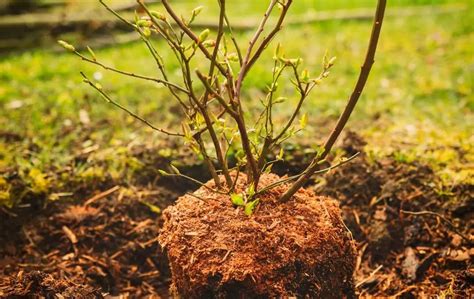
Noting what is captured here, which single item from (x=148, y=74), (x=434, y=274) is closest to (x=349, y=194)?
(x=434, y=274)

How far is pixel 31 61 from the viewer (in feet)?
19.1

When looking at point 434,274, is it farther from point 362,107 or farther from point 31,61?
point 31,61

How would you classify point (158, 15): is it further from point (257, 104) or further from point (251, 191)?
point (257, 104)

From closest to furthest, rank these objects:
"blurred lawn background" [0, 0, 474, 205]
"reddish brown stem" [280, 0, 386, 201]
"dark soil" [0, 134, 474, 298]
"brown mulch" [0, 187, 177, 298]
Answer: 1. "reddish brown stem" [280, 0, 386, 201]
2. "dark soil" [0, 134, 474, 298]
3. "brown mulch" [0, 187, 177, 298]
4. "blurred lawn background" [0, 0, 474, 205]

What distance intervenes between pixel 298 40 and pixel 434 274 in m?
4.41

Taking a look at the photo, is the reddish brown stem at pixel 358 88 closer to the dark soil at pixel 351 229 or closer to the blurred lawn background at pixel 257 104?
the dark soil at pixel 351 229

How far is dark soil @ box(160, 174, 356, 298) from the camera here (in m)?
2.01

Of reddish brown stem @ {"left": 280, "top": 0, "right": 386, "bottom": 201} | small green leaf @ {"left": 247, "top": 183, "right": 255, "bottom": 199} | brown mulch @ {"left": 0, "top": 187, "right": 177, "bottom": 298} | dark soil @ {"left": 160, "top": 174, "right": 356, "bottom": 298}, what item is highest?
reddish brown stem @ {"left": 280, "top": 0, "right": 386, "bottom": 201}

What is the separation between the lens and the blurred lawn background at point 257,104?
3285 millimetres

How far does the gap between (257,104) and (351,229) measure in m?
1.82

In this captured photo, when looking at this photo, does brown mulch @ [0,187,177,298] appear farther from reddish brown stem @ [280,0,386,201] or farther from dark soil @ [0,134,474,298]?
reddish brown stem @ [280,0,386,201]

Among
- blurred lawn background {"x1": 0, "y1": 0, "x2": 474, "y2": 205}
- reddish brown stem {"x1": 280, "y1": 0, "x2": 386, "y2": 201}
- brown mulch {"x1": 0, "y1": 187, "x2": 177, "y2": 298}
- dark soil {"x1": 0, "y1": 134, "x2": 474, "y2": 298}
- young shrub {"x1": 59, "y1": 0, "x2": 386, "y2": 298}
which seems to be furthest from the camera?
blurred lawn background {"x1": 0, "y1": 0, "x2": 474, "y2": 205}

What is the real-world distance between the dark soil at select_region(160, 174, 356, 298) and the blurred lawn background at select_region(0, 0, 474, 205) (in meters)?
1.07

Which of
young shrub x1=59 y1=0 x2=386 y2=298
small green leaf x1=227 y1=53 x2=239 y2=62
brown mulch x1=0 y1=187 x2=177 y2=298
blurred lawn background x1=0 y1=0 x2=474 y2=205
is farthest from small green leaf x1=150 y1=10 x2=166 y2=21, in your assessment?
blurred lawn background x1=0 y1=0 x2=474 y2=205
